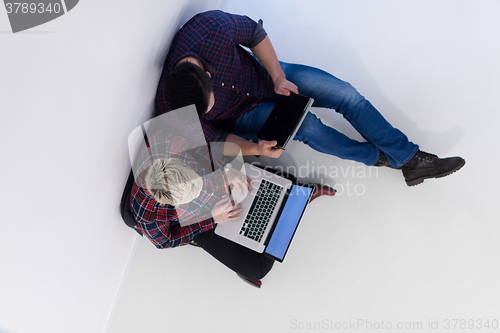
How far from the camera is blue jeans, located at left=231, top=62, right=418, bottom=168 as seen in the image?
146 centimetres

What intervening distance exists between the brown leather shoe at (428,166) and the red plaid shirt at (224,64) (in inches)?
28.8

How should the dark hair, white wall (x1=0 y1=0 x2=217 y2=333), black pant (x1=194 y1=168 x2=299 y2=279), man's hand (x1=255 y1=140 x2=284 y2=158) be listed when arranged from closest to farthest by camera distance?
white wall (x1=0 y1=0 x2=217 y2=333), the dark hair, man's hand (x1=255 y1=140 x2=284 y2=158), black pant (x1=194 y1=168 x2=299 y2=279)

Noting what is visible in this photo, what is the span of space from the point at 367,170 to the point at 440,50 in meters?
0.70

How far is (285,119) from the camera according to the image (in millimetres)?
1341

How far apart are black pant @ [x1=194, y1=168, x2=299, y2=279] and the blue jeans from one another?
53cm

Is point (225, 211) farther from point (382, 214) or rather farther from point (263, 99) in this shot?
point (382, 214)

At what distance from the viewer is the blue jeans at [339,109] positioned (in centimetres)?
146

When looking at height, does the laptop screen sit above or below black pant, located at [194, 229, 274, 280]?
above

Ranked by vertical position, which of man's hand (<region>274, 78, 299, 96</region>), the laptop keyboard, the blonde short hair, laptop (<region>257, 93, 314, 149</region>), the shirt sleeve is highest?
the shirt sleeve

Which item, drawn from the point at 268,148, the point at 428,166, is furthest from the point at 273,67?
the point at 428,166

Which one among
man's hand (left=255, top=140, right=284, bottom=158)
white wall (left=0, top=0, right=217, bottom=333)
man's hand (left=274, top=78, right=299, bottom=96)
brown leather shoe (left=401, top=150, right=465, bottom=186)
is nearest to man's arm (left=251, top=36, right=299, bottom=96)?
man's hand (left=274, top=78, right=299, bottom=96)

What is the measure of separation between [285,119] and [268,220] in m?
0.47

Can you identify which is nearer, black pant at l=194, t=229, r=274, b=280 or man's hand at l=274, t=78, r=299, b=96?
man's hand at l=274, t=78, r=299, b=96

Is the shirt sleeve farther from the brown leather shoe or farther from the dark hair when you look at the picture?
the brown leather shoe
